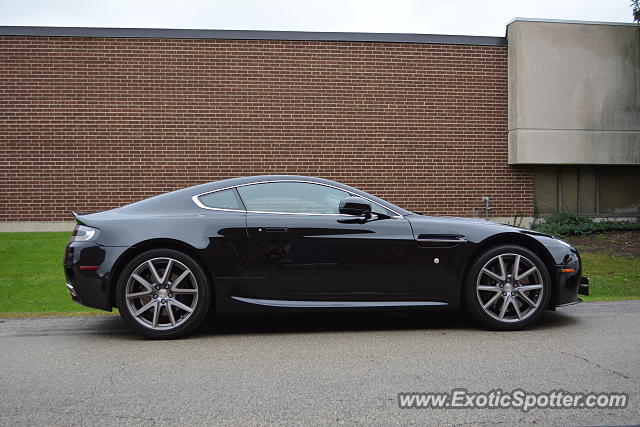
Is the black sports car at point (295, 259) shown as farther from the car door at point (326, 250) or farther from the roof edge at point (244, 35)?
the roof edge at point (244, 35)

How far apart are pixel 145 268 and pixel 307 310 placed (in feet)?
4.51

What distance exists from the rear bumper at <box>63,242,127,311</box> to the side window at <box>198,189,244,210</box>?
795 millimetres

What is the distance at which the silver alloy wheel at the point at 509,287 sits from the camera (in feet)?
18.2

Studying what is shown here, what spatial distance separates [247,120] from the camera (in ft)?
45.5

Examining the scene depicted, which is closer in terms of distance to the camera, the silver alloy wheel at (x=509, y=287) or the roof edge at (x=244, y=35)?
the silver alloy wheel at (x=509, y=287)

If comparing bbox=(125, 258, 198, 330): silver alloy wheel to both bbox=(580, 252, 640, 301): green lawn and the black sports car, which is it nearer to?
the black sports car

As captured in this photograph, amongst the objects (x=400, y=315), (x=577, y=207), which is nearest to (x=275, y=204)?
(x=400, y=315)

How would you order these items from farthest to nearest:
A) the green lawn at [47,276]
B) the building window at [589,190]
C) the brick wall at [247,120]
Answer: the building window at [589,190] < the brick wall at [247,120] < the green lawn at [47,276]

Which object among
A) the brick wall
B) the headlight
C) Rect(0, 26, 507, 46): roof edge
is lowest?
the headlight

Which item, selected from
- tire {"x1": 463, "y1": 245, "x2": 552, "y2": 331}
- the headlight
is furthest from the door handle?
tire {"x1": 463, "y1": 245, "x2": 552, "y2": 331}

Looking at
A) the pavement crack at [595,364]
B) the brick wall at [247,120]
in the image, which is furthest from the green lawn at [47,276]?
the pavement crack at [595,364]

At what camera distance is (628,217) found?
15.1 metres

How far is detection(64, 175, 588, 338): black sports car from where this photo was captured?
17.4 ft

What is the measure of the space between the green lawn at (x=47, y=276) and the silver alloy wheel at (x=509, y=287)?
2166 millimetres
